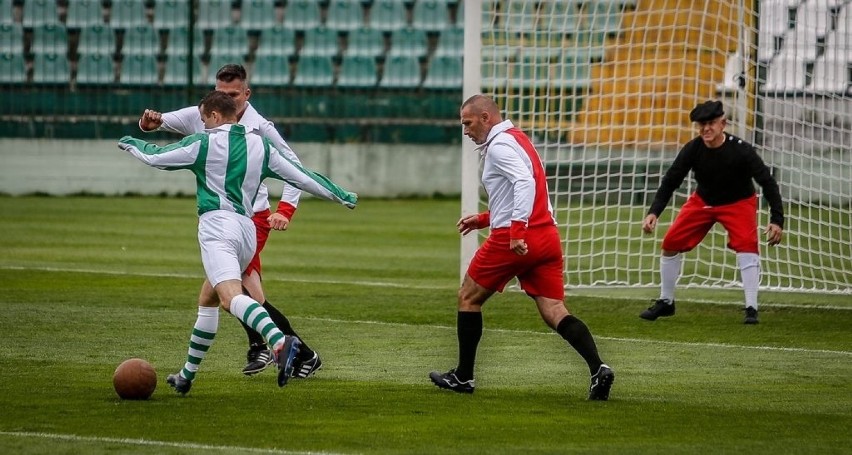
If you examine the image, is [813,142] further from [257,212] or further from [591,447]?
[591,447]

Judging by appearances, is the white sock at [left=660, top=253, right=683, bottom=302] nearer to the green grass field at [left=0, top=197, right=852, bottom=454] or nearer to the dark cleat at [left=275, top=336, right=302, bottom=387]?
the green grass field at [left=0, top=197, right=852, bottom=454]

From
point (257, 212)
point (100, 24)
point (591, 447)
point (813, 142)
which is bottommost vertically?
point (591, 447)

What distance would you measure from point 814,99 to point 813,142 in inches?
34.6

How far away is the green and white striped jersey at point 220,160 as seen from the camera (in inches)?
275

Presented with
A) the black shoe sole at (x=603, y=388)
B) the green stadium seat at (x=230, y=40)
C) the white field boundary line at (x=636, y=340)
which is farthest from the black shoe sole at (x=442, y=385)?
the green stadium seat at (x=230, y=40)

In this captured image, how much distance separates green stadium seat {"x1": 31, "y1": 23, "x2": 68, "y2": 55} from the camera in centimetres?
2525

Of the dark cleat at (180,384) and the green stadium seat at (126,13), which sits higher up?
the green stadium seat at (126,13)

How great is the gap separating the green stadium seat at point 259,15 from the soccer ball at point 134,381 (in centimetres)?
1987

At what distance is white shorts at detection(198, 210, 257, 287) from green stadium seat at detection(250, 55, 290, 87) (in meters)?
18.4

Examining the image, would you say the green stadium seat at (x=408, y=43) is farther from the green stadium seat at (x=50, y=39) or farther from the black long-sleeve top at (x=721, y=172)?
the black long-sleeve top at (x=721, y=172)

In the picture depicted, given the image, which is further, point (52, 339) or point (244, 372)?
point (52, 339)

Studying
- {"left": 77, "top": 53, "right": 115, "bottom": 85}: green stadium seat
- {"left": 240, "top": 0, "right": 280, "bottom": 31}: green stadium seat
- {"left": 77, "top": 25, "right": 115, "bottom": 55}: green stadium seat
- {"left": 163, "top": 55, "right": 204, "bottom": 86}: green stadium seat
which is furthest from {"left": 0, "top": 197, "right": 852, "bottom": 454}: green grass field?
{"left": 240, "top": 0, "right": 280, "bottom": 31}: green stadium seat

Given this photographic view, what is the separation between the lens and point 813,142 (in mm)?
12453

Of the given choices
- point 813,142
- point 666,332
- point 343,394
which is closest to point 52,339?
point 343,394
